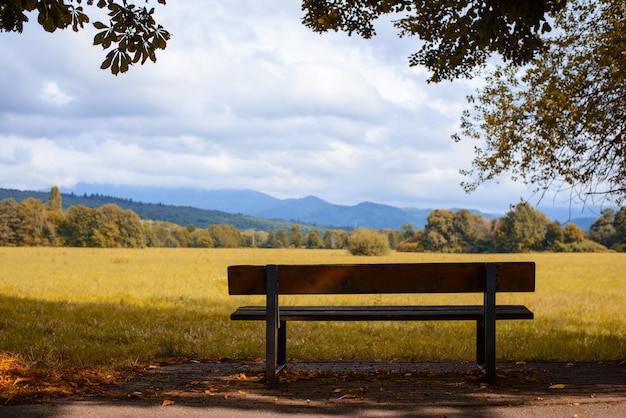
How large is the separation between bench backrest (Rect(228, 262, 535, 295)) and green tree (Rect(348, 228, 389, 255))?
66101mm

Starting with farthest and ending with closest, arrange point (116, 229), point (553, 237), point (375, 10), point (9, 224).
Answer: point (116, 229) < point (9, 224) < point (553, 237) < point (375, 10)

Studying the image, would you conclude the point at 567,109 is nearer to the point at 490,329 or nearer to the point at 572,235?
the point at 490,329

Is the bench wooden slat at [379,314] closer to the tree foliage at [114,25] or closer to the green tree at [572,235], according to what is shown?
the tree foliage at [114,25]

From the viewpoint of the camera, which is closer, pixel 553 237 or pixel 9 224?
pixel 553 237

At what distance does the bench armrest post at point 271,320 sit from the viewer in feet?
22.0

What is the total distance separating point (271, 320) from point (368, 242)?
218 ft

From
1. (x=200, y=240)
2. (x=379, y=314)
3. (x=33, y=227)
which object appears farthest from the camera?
(x=200, y=240)

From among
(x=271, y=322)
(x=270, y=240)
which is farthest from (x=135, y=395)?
(x=270, y=240)

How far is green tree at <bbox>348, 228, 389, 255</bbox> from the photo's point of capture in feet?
238

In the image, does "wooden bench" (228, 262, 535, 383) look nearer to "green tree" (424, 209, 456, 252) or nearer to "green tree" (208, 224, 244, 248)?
"green tree" (424, 209, 456, 252)

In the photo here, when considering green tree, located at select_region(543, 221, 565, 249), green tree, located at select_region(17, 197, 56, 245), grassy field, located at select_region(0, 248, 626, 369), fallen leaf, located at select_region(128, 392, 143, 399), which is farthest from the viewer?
green tree, located at select_region(17, 197, 56, 245)

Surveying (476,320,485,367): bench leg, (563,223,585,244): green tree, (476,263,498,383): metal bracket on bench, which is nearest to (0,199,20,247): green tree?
(563,223,585,244): green tree

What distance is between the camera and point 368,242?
239ft

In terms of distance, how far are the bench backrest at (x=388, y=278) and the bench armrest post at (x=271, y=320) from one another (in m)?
0.07
